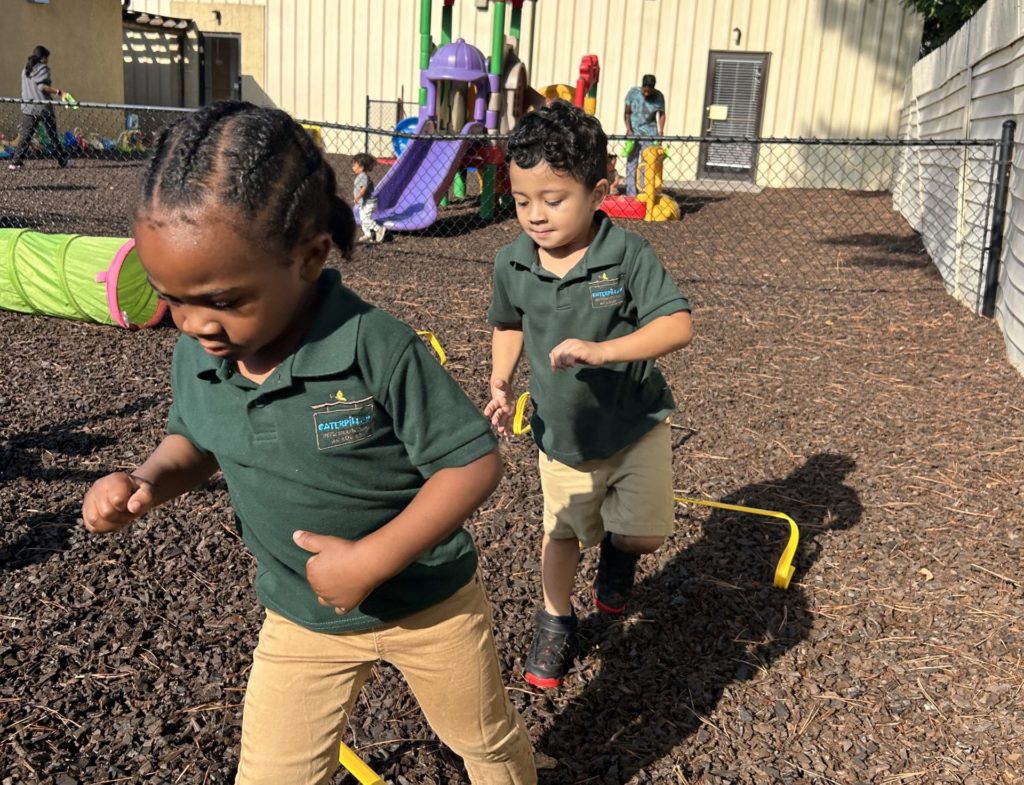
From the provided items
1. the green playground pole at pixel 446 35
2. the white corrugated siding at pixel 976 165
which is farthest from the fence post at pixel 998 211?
the green playground pole at pixel 446 35

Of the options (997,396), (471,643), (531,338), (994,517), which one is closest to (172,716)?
(471,643)

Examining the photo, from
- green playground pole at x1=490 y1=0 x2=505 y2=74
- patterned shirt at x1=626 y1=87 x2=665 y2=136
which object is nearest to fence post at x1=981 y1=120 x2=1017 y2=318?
green playground pole at x1=490 y1=0 x2=505 y2=74

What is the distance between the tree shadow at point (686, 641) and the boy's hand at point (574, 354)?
1.12 meters

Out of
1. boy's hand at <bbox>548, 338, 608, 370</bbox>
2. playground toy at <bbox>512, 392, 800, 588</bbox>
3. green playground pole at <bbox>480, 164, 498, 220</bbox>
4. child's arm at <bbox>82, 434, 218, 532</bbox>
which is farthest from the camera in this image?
green playground pole at <bbox>480, 164, 498, 220</bbox>

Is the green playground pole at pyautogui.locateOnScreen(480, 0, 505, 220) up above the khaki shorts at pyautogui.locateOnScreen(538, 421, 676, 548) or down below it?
above

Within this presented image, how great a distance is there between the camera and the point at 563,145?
2564 mm

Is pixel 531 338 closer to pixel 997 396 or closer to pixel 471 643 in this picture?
pixel 471 643

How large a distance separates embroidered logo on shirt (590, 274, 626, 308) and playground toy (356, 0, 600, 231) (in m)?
8.82

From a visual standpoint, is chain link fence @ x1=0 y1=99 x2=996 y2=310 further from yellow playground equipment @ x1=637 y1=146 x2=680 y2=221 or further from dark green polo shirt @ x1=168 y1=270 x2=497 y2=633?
dark green polo shirt @ x1=168 y1=270 x2=497 y2=633

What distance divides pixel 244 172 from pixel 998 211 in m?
7.51

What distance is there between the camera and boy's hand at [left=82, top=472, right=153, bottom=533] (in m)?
1.66

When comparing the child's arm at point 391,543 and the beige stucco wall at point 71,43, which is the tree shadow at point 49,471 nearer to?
the child's arm at point 391,543

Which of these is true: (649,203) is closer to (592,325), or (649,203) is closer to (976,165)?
(976,165)

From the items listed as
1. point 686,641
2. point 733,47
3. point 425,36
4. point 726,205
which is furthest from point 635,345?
point 733,47
